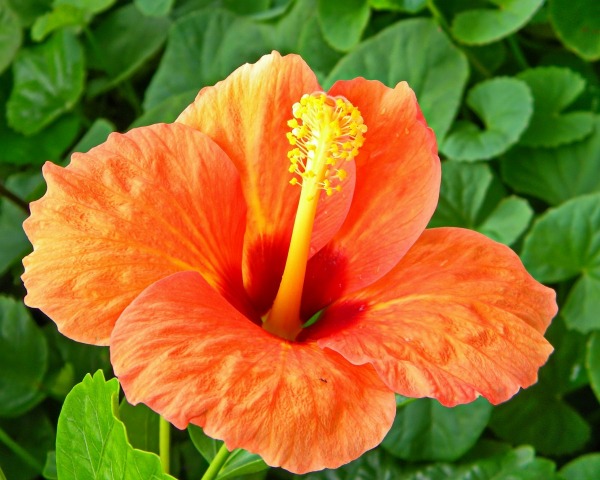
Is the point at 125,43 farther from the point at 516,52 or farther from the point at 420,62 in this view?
the point at 516,52

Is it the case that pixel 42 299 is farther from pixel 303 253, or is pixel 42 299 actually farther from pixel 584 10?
pixel 584 10

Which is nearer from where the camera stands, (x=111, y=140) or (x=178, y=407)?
(x=178, y=407)

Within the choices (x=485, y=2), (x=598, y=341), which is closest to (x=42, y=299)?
(x=598, y=341)

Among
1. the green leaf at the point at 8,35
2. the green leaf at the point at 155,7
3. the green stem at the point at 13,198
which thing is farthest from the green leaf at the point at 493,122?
the green leaf at the point at 8,35

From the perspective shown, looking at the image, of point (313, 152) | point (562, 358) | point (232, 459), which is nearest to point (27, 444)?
point (232, 459)

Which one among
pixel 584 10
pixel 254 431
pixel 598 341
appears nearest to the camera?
pixel 254 431

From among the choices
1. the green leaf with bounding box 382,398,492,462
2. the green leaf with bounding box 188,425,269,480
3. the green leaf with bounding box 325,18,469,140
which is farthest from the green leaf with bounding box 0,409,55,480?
the green leaf with bounding box 325,18,469,140

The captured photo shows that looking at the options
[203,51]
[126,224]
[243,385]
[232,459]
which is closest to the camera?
[243,385]

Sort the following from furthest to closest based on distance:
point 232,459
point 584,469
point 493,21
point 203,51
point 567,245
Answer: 1. point 203,51
2. point 493,21
3. point 567,245
4. point 584,469
5. point 232,459
